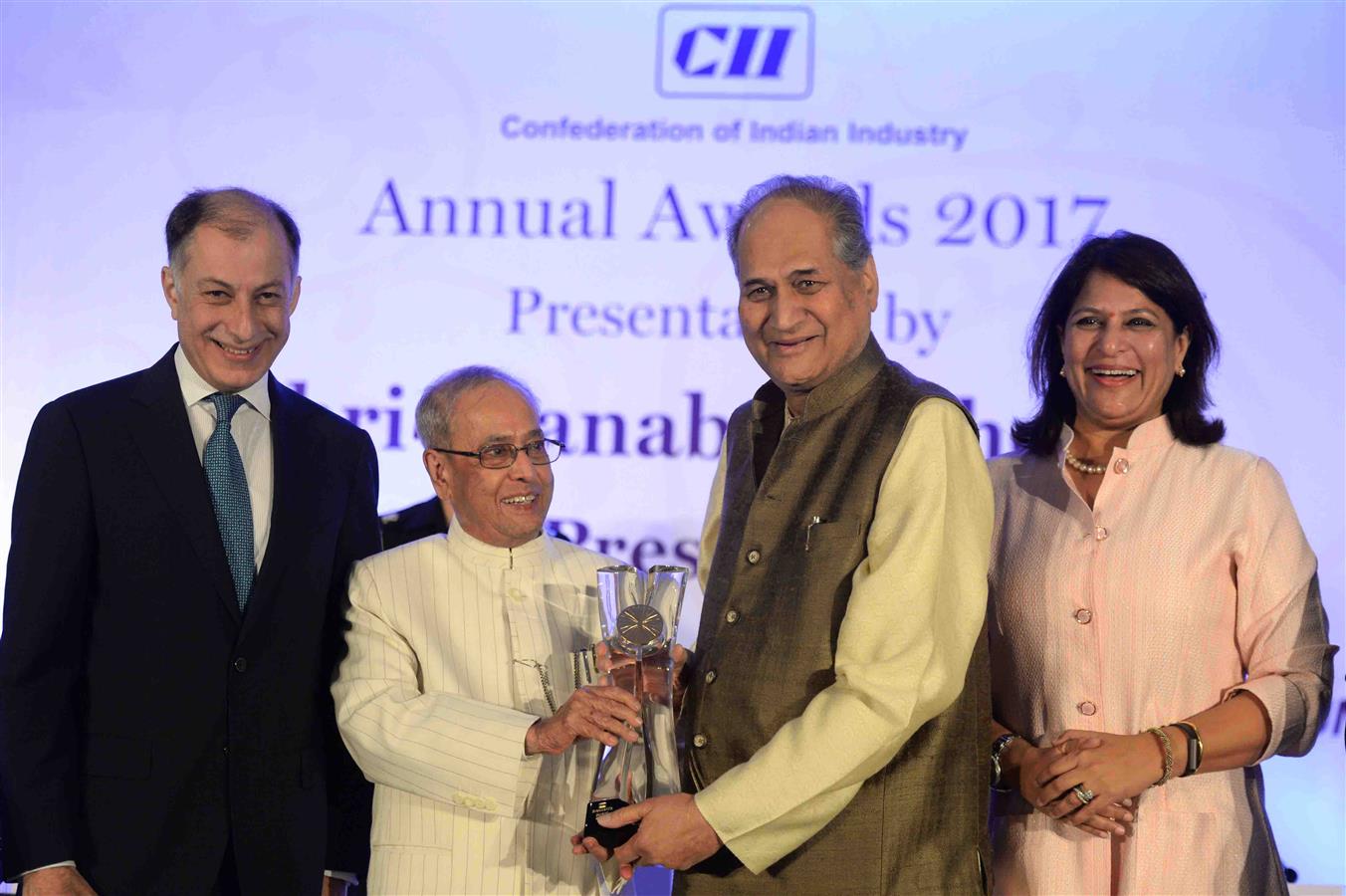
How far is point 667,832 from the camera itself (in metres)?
2.09

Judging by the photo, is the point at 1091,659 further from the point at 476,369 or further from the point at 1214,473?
the point at 476,369

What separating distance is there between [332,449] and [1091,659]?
4.71 feet

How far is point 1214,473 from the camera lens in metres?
2.52

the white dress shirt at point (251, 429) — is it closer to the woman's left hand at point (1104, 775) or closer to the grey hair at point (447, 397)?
the grey hair at point (447, 397)

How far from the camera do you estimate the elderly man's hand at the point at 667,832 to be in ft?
6.84

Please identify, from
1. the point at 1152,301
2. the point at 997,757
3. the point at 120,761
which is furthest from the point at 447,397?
the point at 1152,301

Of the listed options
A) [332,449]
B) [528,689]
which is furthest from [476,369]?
[528,689]

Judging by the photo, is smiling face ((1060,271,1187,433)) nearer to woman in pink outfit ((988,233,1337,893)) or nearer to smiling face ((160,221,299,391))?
woman in pink outfit ((988,233,1337,893))

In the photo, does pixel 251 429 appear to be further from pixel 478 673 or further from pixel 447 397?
pixel 478 673

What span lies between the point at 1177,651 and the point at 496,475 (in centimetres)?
120

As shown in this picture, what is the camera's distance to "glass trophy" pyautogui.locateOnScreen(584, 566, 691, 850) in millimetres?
2176

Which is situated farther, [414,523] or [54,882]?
[414,523]

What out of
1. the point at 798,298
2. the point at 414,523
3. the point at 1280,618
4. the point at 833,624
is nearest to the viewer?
the point at 833,624

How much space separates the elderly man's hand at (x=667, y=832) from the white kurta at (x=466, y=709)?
0.30 metres
